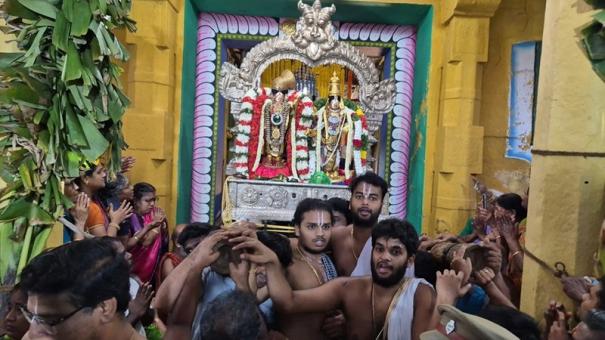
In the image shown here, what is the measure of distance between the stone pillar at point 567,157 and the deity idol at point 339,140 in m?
3.92

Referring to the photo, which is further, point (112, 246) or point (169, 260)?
point (169, 260)

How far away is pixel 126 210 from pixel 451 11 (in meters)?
4.41

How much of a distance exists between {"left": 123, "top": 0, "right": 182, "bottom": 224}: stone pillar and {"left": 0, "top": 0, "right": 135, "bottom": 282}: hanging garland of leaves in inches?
132

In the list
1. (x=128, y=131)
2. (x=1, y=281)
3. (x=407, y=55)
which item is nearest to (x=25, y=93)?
(x=1, y=281)

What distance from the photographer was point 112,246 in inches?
69.4

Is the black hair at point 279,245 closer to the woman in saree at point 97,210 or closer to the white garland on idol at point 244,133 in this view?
the woman in saree at point 97,210

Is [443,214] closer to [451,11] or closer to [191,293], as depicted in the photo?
[451,11]

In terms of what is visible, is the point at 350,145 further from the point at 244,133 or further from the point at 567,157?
the point at 567,157

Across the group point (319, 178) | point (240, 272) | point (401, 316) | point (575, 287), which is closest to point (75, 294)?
point (240, 272)

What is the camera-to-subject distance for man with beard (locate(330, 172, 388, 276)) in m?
3.62

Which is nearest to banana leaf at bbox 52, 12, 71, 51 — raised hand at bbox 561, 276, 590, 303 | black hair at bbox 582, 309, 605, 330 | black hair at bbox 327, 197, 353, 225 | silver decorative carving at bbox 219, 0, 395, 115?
black hair at bbox 327, 197, 353, 225

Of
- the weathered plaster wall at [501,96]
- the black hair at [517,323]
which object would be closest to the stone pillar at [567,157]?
the black hair at [517,323]

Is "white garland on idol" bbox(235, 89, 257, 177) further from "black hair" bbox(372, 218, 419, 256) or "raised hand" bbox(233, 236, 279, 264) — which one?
"raised hand" bbox(233, 236, 279, 264)

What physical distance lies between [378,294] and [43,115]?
199 centimetres
